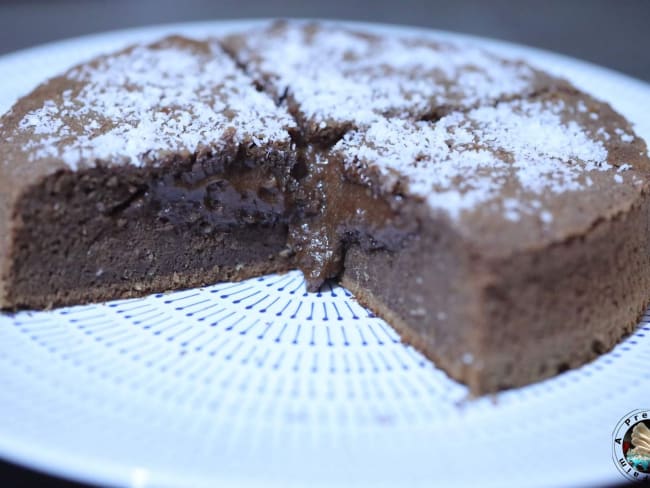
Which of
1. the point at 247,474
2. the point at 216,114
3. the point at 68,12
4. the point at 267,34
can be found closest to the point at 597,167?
the point at 216,114

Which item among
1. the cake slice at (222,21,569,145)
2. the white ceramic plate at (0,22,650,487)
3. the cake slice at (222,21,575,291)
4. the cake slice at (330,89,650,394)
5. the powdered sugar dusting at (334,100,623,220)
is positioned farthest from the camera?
the cake slice at (222,21,569,145)

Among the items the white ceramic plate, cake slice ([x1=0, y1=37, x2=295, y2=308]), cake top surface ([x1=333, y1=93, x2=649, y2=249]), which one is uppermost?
cake top surface ([x1=333, y1=93, x2=649, y2=249])

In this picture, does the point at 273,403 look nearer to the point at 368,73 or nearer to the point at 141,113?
the point at 141,113

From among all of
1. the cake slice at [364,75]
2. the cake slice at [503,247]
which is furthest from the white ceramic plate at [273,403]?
the cake slice at [364,75]

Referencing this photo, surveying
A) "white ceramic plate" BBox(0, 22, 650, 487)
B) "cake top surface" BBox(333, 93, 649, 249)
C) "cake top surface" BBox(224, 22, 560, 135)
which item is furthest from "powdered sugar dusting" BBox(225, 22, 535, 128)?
"white ceramic plate" BBox(0, 22, 650, 487)

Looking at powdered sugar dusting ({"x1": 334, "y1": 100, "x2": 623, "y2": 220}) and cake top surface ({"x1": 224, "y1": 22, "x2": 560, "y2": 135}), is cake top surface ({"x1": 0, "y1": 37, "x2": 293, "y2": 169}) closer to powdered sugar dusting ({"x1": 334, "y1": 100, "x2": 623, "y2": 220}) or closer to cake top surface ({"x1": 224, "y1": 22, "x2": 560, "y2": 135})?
cake top surface ({"x1": 224, "y1": 22, "x2": 560, "y2": 135})

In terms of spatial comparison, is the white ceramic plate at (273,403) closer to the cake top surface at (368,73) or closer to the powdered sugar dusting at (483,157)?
the powdered sugar dusting at (483,157)

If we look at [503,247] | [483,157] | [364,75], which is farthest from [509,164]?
[364,75]
